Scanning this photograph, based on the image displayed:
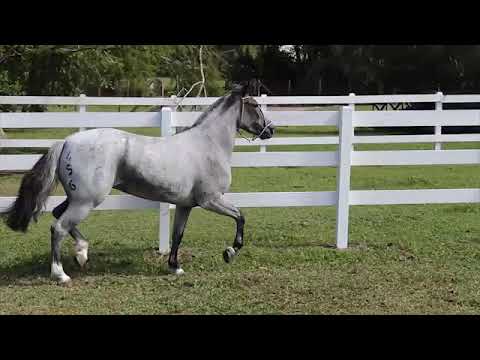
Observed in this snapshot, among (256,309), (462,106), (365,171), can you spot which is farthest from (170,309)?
(462,106)

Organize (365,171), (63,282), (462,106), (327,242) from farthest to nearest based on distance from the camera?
1. (462,106)
2. (365,171)
3. (327,242)
4. (63,282)

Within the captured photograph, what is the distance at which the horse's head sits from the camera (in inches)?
243

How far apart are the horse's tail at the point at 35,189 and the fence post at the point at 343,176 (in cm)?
312

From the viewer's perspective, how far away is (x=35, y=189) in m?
5.40

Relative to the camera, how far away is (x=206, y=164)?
19.2 ft

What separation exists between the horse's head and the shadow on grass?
1.56 m

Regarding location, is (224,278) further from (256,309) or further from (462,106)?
(462,106)

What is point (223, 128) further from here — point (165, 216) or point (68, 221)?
point (68, 221)

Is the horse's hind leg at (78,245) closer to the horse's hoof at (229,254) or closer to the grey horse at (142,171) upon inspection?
the grey horse at (142,171)

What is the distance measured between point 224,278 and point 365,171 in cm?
836

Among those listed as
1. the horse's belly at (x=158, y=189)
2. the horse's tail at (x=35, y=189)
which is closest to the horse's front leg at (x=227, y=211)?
the horse's belly at (x=158, y=189)

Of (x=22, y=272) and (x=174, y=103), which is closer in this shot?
(x=22, y=272)

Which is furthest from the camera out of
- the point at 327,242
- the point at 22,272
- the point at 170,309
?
the point at 327,242

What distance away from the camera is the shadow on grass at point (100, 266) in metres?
5.91
